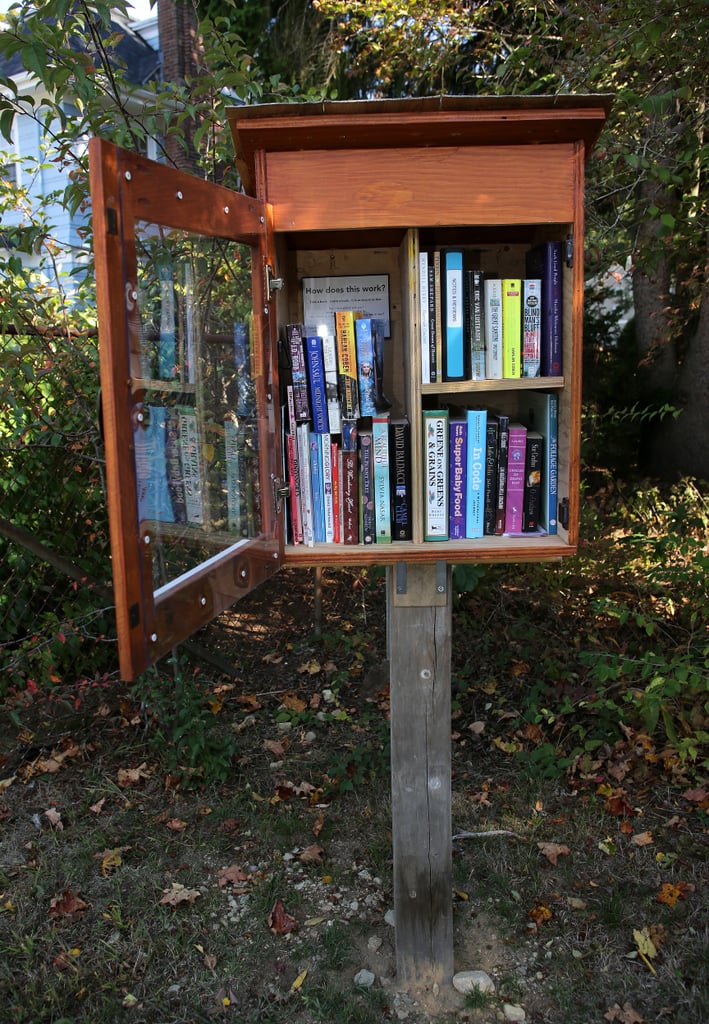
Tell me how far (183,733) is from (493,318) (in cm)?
228

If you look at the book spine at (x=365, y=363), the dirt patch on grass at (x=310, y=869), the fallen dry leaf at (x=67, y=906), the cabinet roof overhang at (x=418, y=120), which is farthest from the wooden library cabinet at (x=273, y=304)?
the fallen dry leaf at (x=67, y=906)

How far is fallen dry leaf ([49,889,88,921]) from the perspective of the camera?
2.81 m

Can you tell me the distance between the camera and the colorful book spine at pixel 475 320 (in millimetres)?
2162

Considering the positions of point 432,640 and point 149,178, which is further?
point 432,640

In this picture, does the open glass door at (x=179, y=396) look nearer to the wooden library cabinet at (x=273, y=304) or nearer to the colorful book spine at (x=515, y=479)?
the wooden library cabinet at (x=273, y=304)

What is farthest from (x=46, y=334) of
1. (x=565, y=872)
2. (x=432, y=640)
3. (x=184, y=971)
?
(x=565, y=872)

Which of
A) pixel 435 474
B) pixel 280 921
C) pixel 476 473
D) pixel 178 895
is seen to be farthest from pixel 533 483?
pixel 178 895

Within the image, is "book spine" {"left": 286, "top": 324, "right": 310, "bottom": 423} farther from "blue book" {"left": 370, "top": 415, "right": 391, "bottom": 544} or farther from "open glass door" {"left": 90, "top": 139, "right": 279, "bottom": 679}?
"blue book" {"left": 370, "top": 415, "right": 391, "bottom": 544}

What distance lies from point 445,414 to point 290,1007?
71.9 inches

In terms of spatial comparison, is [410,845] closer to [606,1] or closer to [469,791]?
[469,791]

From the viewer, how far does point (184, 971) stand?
260 cm

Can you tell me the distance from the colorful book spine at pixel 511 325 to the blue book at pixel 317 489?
1.78 ft

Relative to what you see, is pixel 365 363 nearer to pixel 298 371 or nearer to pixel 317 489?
pixel 298 371

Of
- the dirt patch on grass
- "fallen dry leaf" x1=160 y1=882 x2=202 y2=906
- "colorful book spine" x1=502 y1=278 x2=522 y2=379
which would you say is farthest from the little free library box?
"fallen dry leaf" x1=160 y1=882 x2=202 y2=906
